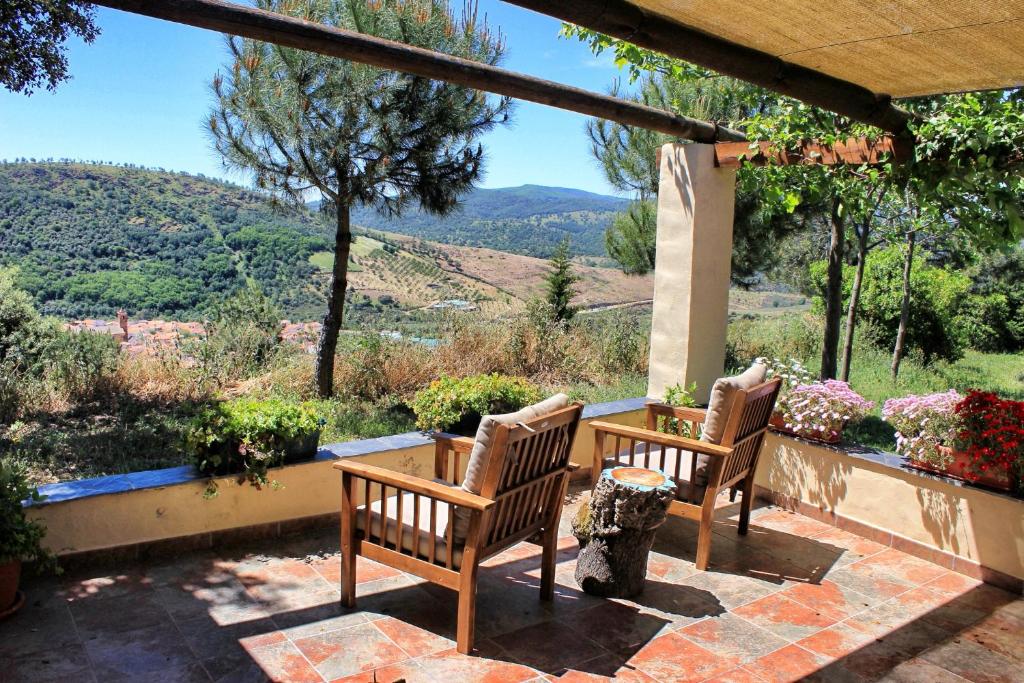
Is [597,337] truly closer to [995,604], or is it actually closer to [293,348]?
[293,348]

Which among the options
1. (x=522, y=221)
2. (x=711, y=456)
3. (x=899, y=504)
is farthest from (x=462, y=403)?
(x=522, y=221)

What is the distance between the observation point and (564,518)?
4324 mm

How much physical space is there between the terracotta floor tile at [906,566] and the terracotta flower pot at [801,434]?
681 mm

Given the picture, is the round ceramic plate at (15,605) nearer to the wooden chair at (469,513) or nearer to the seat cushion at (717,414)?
the wooden chair at (469,513)

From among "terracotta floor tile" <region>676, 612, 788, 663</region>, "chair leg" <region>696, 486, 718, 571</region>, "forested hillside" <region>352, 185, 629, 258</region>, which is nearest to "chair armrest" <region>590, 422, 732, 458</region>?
"chair leg" <region>696, 486, 718, 571</region>

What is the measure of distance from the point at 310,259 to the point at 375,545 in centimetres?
1491

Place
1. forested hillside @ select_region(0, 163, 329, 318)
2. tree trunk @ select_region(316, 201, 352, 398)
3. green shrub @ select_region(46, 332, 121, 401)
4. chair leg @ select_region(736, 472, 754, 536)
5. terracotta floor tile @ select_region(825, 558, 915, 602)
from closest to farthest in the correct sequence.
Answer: terracotta floor tile @ select_region(825, 558, 915, 602) < chair leg @ select_region(736, 472, 754, 536) < green shrub @ select_region(46, 332, 121, 401) < tree trunk @ select_region(316, 201, 352, 398) < forested hillside @ select_region(0, 163, 329, 318)

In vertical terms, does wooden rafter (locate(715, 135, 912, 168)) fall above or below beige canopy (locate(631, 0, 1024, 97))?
below

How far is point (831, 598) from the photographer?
3475mm

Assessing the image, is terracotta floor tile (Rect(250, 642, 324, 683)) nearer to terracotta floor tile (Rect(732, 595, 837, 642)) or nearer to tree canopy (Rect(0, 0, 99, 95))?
terracotta floor tile (Rect(732, 595, 837, 642))

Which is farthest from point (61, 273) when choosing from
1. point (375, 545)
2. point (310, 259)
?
point (375, 545)

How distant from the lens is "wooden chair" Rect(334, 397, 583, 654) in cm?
281

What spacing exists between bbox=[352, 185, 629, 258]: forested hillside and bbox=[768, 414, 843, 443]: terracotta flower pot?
14.5m

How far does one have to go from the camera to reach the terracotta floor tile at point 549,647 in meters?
2.81
